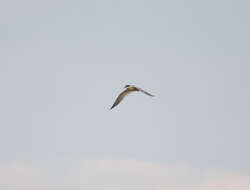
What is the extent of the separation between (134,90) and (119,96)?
10.9 feet

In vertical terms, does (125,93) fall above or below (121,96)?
above

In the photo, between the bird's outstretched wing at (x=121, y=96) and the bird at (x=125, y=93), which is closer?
the bird at (x=125, y=93)

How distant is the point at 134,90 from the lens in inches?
2368

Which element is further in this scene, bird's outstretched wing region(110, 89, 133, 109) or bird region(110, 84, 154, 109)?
bird's outstretched wing region(110, 89, 133, 109)

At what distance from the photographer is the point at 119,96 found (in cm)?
6244

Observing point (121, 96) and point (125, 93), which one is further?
point (121, 96)
